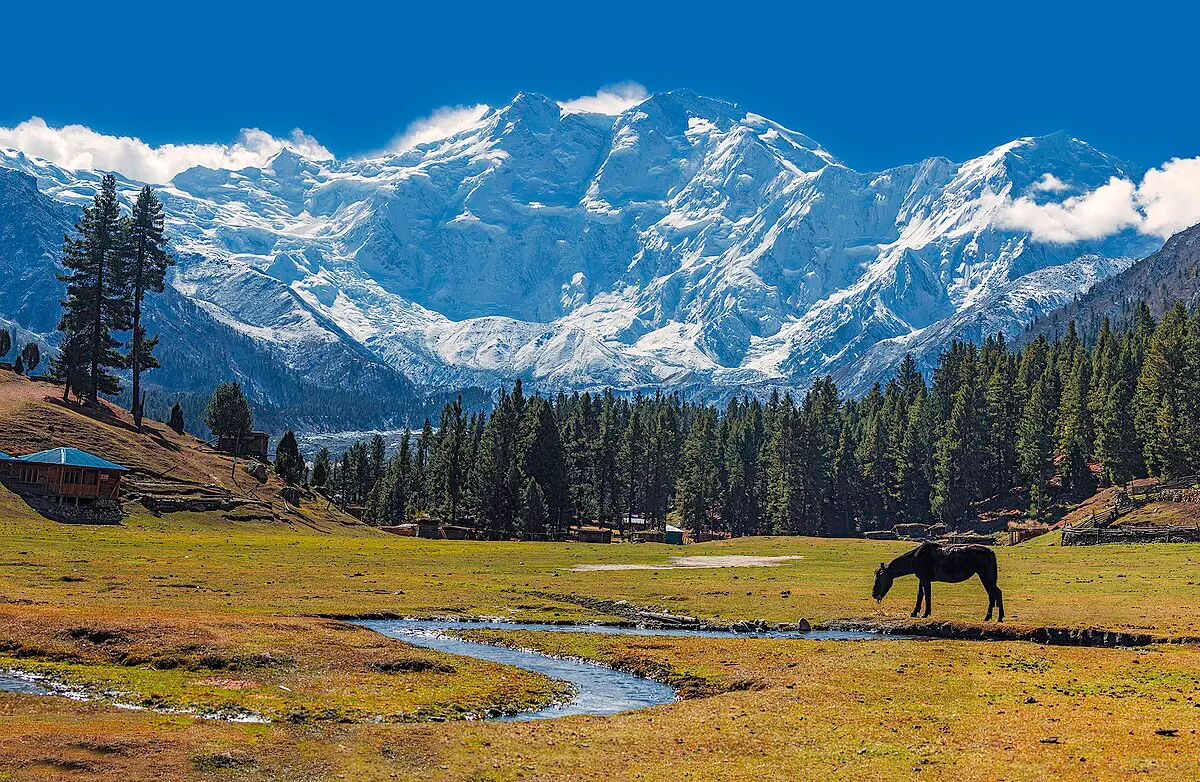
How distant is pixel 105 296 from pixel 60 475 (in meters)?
46.1

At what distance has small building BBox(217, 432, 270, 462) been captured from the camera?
538 feet

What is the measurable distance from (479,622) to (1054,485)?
5442 inches

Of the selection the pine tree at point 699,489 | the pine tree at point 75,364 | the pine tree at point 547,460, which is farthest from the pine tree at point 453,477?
the pine tree at point 75,364

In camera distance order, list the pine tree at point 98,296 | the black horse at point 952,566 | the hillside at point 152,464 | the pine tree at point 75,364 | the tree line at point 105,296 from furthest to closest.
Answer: the pine tree at point 98,296 → the tree line at point 105,296 → the pine tree at point 75,364 → the hillside at point 152,464 → the black horse at point 952,566

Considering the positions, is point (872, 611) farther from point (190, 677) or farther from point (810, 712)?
point (190, 677)

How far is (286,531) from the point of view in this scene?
113812 mm

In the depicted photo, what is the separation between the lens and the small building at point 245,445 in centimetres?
16400

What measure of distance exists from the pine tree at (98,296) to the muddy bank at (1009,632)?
11137cm

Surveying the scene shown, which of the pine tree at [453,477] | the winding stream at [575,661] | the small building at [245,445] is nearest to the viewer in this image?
the winding stream at [575,661]

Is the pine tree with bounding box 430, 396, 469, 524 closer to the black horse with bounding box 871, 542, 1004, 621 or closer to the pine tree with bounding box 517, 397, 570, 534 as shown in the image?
the pine tree with bounding box 517, 397, 570, 534

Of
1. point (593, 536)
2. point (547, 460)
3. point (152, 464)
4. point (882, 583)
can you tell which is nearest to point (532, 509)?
point (593, 536)

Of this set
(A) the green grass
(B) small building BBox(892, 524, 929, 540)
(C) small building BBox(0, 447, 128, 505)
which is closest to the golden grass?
(A) the green grass

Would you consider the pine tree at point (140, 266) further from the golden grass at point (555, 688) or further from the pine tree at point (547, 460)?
the golden grass at point (555, 688)

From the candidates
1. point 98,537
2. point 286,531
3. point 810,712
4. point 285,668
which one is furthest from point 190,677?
point 286,531
